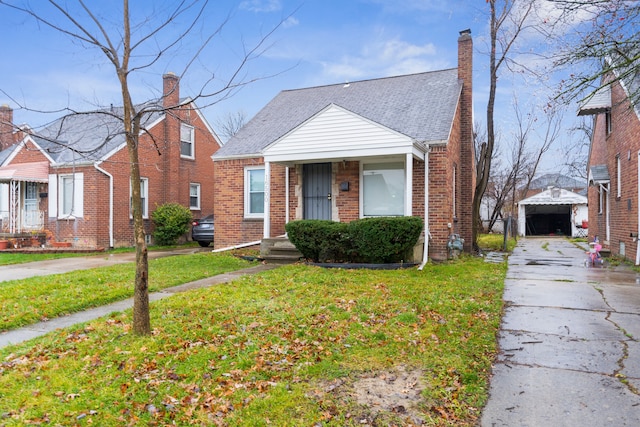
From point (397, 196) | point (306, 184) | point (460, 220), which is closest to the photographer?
point (397, 196)

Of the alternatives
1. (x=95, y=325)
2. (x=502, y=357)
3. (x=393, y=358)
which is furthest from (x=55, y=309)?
(x=502, y=357)

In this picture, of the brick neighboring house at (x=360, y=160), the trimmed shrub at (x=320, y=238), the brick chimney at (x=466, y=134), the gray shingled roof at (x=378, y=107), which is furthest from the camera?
the brick chimney at (x=466, y=134)

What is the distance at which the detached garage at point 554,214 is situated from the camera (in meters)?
28.5

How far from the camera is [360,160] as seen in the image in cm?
1207

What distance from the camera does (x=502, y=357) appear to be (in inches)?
171

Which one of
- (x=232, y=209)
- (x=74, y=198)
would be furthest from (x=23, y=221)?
(x=232, y=209)

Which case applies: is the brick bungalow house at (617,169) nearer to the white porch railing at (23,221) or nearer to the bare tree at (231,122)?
the white porch railing at (23,221)

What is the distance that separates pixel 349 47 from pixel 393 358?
27.5ft

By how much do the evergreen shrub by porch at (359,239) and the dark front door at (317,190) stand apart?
2.14 metres

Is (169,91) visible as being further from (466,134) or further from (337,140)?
(466,134)

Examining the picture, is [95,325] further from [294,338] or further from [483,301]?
[483,301]

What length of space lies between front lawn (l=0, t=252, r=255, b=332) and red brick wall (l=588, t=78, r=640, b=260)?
9891 millimetres

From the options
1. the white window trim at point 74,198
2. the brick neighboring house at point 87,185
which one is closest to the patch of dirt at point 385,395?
the brick neighboring house at point 87,185

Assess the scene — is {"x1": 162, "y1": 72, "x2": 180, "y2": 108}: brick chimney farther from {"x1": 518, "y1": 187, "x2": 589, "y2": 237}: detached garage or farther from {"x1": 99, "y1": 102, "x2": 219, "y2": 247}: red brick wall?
{"x1": 518, "y1": 187, "x2": 589, "y2": 237}: detached garage
